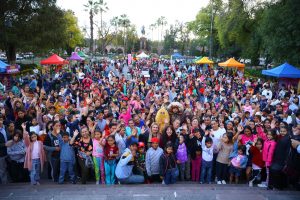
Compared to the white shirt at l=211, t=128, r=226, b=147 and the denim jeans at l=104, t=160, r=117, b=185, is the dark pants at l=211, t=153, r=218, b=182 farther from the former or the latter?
the denim jeans at l=104, t=160, r=117, b=185

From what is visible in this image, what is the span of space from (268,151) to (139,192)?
9.24 feet

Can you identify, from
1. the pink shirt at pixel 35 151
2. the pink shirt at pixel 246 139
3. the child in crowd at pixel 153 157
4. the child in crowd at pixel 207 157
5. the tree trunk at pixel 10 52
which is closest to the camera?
the child in crowd at pixel 153 157

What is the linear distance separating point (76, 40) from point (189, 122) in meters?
49.8

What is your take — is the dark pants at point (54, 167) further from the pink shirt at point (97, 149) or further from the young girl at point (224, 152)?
the young girl at point (224, 152)

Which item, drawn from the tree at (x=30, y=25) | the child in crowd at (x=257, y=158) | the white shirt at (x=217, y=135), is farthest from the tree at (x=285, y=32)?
the tree at (x=30, y=25)

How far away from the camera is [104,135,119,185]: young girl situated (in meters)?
Result: 6.02

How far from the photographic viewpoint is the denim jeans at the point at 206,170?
20.2 feet

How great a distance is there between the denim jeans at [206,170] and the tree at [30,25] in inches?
849

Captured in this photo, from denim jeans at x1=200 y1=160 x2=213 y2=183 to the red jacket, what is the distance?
95 centimetres

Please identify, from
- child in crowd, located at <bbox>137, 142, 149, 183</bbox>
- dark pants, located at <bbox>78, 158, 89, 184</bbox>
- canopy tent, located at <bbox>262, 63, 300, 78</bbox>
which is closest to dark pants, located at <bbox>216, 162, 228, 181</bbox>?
child in crowd, located at <bbox>137, 142, 149, 183</bbox>

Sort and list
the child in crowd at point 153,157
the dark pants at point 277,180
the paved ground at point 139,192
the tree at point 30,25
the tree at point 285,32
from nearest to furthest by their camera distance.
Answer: the paved ground at point 139,192
the dark pants at point 277,180
the child in crowd at point 153,157
the tree at point 285,32
the tree at point 30,25

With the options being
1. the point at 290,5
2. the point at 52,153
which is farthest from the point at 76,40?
the point at 52,153

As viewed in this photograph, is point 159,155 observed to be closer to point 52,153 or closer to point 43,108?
point 52,153

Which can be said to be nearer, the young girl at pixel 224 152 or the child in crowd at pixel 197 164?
the young girl at pixel 224 152
